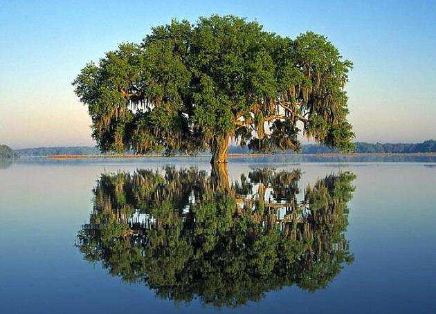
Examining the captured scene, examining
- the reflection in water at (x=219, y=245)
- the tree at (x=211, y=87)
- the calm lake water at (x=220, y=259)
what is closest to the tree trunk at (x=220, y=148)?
the tree at (x=211, y=87)

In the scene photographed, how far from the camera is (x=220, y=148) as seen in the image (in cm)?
4669

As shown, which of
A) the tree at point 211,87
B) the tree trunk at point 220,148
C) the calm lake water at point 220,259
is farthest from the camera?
the tree trunk at point 220,148

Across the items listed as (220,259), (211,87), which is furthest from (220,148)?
(220,259)

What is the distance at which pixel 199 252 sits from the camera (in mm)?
8430

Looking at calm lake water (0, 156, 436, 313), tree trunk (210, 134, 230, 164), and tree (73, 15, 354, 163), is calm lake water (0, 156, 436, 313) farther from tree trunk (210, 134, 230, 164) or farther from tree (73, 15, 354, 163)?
tree trunk (210, 134, 230, 164)

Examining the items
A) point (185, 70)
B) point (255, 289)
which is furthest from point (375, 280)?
point (185, 70)

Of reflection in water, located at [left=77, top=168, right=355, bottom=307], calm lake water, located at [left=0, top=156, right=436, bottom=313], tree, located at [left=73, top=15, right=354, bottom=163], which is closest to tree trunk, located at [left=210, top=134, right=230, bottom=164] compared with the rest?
tree, located at [left=73, top=15, right=354, bottom=163]

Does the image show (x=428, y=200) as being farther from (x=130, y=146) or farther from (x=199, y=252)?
(x=130, y=146)

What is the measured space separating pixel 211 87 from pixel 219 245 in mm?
32365

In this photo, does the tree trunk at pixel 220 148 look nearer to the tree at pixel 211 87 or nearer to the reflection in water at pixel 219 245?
the tree at pixel 211 87

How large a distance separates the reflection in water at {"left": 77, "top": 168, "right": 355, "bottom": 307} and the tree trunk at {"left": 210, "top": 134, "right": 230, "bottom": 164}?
2958 cm

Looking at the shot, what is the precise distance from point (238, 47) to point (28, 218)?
3153cm

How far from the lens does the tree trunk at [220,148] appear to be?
4522 centimetres

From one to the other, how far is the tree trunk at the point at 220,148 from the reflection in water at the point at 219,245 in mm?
29580
